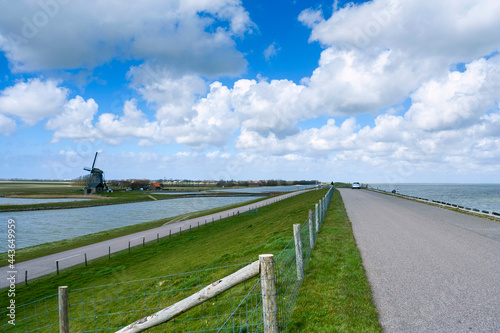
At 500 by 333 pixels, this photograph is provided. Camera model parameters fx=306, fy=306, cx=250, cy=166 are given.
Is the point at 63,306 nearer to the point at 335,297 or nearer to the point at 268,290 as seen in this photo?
the point at 268,290

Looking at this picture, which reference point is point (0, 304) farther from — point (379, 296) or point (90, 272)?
point (379, 296)

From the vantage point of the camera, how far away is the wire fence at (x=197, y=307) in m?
6.61

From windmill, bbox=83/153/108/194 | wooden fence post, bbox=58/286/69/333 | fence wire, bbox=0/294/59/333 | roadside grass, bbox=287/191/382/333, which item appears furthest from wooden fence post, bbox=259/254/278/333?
windmill, bbox=83/153/108/194

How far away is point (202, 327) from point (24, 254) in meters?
32.3

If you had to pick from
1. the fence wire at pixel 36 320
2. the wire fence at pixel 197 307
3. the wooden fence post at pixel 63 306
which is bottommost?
the fence wire at pixel 36 320

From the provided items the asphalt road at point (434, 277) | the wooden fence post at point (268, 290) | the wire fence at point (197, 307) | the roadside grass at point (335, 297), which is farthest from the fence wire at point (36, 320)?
the asphalt road at point (434, 277)

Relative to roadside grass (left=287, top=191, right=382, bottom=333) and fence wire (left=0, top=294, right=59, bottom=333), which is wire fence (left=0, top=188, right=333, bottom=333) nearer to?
fence wire (left=0, top=294, right=59, bottom=333)

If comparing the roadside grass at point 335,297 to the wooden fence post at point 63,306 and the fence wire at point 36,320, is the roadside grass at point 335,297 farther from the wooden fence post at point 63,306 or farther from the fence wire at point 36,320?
the fence wire at point 36,320

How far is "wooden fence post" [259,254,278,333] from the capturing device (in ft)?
14.6

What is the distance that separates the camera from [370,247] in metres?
12.1

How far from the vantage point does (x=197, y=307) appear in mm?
8680

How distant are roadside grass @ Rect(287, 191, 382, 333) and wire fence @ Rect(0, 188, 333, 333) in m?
0.29

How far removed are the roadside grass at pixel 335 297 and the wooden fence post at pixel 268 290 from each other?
49.1 inches

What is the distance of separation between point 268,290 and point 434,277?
6.29 meters
